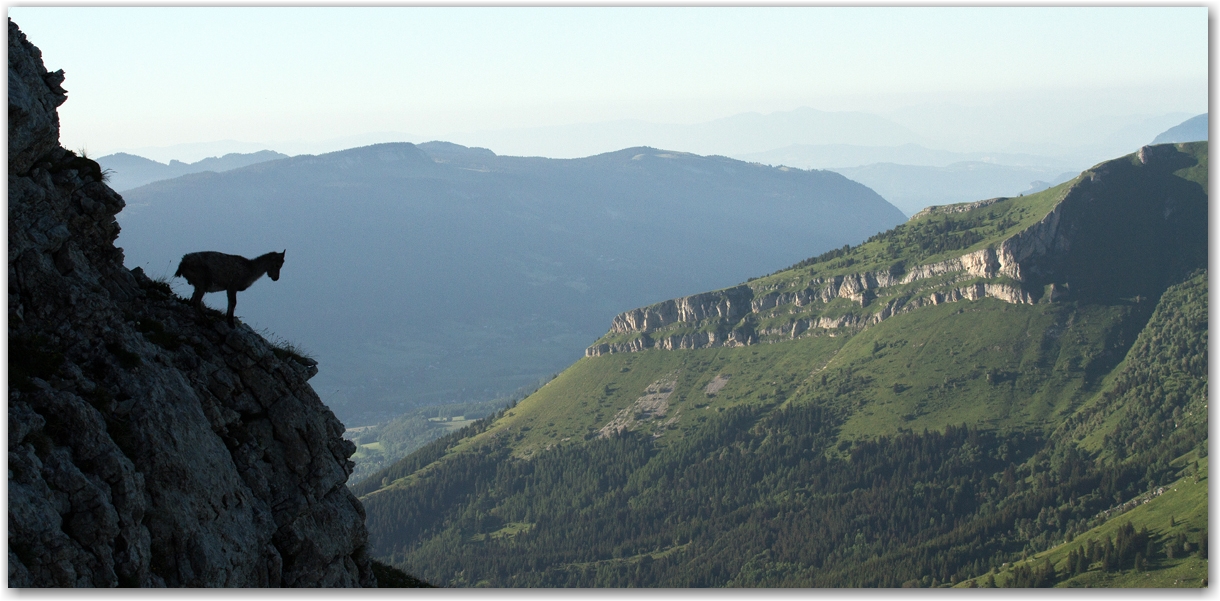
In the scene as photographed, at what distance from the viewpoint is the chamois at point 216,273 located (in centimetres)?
3669

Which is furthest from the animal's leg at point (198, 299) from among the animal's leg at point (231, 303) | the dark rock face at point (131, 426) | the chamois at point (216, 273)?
the animal's leg at point (231, 303)

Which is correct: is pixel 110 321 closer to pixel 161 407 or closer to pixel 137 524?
pixel 161 407

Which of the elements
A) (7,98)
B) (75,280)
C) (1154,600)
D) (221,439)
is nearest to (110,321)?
(75,280)

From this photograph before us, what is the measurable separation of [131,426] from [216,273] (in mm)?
7528

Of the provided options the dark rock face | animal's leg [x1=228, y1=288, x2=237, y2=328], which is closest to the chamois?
animal's leg [x1=228, y1=288, x2=237, y2=328]

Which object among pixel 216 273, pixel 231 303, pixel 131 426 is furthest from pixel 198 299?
pixel 131 426

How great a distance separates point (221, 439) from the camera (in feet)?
111

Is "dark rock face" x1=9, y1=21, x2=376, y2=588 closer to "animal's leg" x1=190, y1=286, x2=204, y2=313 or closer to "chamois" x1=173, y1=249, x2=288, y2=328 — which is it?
"animal's leg" x1=190, y1=286, x2=204, y2=313

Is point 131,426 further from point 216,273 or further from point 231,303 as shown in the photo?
point 216,273

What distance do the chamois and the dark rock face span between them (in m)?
0.89

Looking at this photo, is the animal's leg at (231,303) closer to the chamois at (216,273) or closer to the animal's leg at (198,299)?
the chamois at (216,273)

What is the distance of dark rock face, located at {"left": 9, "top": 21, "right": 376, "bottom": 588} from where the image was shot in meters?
28.4

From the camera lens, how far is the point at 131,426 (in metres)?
30.9

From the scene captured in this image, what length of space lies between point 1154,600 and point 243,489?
25.0 metres
